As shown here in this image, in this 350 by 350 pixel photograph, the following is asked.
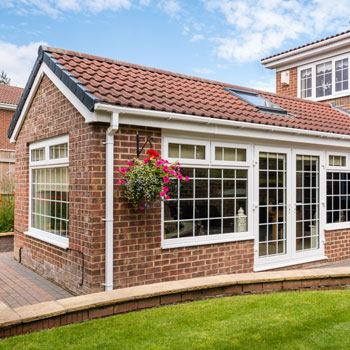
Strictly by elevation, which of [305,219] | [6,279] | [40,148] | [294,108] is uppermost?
[294,108]

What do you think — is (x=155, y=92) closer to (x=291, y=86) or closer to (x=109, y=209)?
(x=109, y=209)

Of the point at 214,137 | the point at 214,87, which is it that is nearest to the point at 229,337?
the point at 214,137

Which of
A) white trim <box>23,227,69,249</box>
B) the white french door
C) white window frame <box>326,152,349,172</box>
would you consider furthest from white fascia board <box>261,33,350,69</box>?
white trim <box>23,227,69,249</box>

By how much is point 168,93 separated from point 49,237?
3.49 meters

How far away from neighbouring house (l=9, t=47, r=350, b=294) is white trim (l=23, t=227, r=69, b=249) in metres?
0.04

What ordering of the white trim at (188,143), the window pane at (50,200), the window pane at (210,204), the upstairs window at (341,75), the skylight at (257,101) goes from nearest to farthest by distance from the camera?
the white trim at (188,143)
the window pane at (210,204)
the window pane at (50,200)
the skylight at (257,101)
the upstairs window at (341,75)

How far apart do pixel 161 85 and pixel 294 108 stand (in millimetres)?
3952

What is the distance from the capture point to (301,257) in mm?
8562

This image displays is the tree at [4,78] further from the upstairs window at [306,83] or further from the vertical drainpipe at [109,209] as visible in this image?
the vertical drainpipe at [109,209]

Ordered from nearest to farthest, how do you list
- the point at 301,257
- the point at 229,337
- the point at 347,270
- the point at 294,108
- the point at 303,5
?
the point at 229,337 < the point at 347,270 < the point at 301,257 < the point at 294,108 < the point at 303,5

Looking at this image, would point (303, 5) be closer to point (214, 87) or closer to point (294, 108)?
point (294, 108)

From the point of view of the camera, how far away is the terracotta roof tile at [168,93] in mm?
6418

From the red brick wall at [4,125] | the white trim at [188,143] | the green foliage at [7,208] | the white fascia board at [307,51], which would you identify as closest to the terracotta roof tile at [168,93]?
the white trim at [188,143]

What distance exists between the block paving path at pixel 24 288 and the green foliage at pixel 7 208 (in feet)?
10.4
